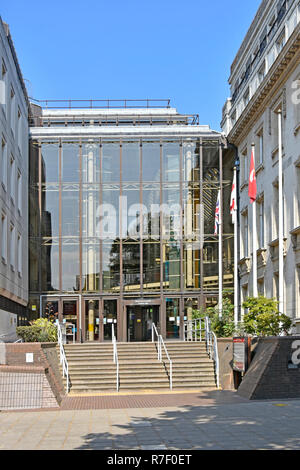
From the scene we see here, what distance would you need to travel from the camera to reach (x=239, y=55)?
3741 centimetres

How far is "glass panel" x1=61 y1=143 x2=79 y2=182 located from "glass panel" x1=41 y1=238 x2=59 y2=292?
368 cm

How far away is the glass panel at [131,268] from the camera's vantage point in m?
36.0

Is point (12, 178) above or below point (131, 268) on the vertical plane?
above

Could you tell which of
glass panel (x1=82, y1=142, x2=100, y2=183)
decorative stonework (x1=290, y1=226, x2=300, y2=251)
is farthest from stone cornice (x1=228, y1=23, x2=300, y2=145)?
glass panel (x1=82, y1=142, x2=100, y2=183)

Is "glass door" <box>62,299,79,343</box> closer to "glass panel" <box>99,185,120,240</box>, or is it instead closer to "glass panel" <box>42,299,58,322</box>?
"glass panel" <box>42,299,58,322</box>

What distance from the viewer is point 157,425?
12.9m

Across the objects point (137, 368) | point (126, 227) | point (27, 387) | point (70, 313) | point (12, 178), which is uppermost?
point (12, 178)

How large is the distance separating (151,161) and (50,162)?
5.80 metres

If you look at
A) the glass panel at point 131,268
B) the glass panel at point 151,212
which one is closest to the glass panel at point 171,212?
the glass panel at point 151,212

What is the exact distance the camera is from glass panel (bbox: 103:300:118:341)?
117ft

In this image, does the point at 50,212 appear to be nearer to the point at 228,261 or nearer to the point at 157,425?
the point at 228,261

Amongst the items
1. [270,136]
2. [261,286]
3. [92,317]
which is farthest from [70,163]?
[261,286]

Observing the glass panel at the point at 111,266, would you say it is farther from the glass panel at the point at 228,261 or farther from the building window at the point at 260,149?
the building window at the point at 260,149

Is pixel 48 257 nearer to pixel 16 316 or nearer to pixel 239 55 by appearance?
pixel 16 316
